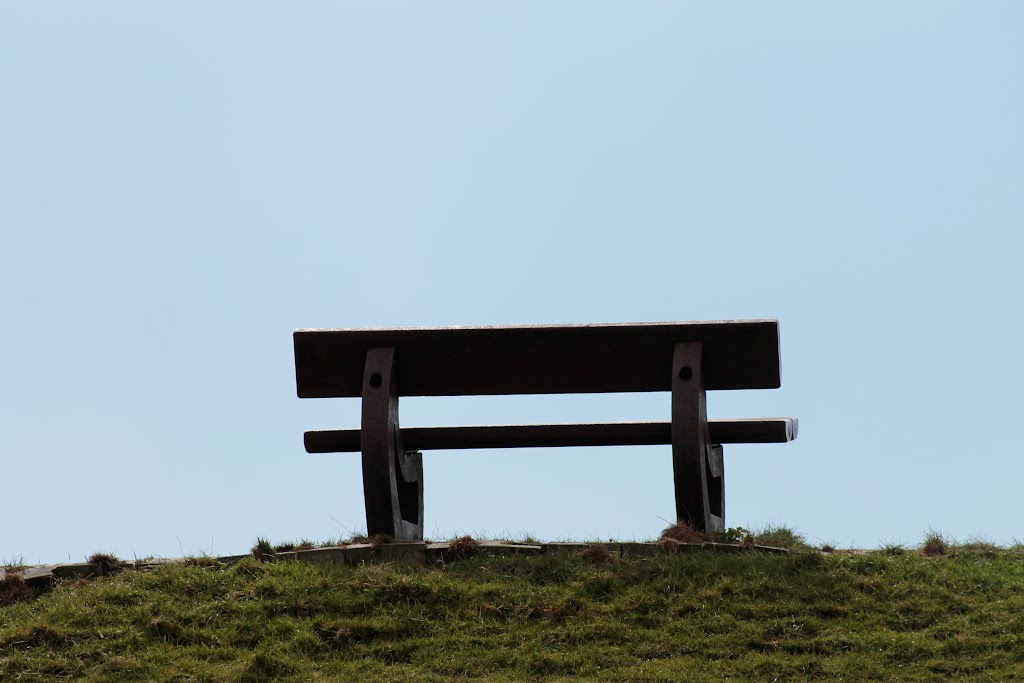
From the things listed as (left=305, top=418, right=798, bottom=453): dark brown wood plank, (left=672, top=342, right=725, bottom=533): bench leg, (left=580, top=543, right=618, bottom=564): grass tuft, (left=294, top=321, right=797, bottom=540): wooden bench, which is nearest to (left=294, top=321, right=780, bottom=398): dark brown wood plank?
(left=294, top=321, right=797, bottom=540): wooden bench

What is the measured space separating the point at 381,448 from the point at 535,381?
1.14 m

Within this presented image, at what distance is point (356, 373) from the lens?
9344 mm

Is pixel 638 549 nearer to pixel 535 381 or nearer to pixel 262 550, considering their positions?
pixel 535 381

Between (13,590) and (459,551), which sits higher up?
(459,551)

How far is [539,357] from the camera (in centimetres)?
912

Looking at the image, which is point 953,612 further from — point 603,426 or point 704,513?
point 603,426

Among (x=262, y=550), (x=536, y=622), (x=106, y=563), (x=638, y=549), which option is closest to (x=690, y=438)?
(x=638, y=549)

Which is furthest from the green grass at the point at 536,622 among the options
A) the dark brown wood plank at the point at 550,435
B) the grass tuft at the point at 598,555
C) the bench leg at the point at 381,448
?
the dark brown wood plank at the point at 550,435

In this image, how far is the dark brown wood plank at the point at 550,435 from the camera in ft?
30.7

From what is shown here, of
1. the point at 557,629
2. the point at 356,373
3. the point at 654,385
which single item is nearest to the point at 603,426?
the point at 654,385

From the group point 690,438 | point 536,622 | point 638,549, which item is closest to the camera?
point 536,622

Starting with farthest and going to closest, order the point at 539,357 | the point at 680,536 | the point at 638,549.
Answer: the point at 539,357
the point at 680,536
the point at 638,549

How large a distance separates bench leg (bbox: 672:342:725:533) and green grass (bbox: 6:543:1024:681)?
24.7 inches

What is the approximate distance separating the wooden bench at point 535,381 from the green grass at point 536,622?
3.00ft
